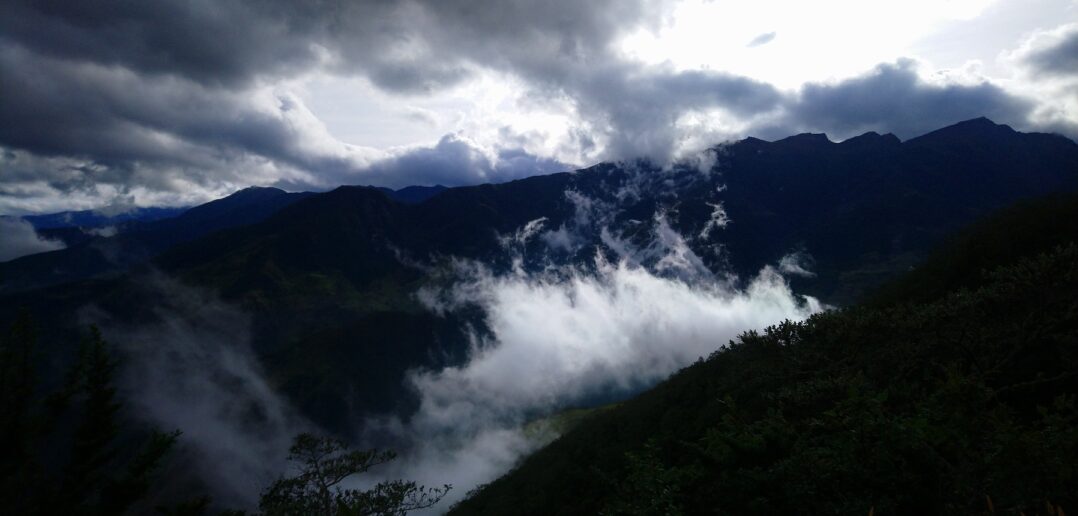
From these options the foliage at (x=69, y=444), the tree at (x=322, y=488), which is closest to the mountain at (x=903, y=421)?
the tree at (x=322, y=488)

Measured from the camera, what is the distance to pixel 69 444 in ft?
110

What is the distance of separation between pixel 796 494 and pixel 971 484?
385 cm

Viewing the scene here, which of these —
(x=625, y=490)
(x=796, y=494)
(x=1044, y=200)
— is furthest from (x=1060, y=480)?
(x=1044, y=200)

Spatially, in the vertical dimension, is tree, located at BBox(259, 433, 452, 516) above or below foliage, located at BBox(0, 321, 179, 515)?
below

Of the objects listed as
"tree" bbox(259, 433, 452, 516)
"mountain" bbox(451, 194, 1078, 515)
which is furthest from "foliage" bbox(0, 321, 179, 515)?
"mountain" bbox(451, 194, 1078, 515)

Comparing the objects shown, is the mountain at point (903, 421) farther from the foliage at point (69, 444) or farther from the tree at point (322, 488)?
the foliage at point (69, 444)

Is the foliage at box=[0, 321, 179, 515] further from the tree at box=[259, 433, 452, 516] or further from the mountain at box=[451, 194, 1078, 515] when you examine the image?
the mountain at box=[451, 194, 1078, 515]

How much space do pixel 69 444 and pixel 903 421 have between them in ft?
155

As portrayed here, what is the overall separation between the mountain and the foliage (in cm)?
3565

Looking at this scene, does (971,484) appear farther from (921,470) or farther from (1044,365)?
(1044,365)

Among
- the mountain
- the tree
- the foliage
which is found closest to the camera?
the mountain

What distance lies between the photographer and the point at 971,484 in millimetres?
11406

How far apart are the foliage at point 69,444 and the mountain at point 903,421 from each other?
1403 inches

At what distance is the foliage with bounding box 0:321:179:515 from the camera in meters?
32.7
